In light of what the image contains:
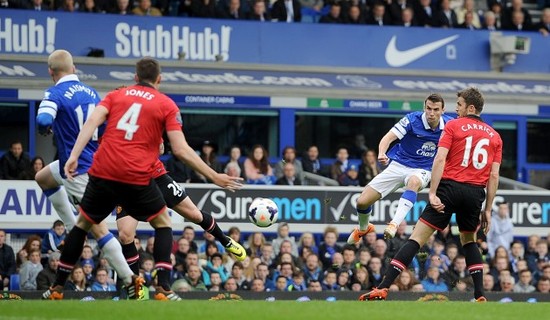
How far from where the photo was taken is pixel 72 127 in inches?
516

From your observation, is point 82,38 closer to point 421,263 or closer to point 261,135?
point 261,135

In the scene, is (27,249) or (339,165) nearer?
(27,249)

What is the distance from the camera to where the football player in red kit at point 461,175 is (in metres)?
13.9

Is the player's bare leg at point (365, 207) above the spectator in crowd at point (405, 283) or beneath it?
above

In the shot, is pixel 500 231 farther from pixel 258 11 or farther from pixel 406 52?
pixel 258 11

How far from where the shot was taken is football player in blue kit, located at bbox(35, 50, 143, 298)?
12.8 meters

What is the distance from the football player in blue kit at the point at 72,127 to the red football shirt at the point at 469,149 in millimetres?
3410

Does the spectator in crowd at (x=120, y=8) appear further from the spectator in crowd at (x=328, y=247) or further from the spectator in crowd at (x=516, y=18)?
the spectator in crowd at (x=516, y=18)

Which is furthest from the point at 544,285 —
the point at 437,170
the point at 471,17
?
the point at 437,170

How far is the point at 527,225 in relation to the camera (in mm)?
23281

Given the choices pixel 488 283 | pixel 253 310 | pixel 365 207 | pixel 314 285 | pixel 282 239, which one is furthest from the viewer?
pixel 488 283

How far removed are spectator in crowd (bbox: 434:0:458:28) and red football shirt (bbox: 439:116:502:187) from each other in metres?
12.7

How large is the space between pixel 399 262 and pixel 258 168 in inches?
334

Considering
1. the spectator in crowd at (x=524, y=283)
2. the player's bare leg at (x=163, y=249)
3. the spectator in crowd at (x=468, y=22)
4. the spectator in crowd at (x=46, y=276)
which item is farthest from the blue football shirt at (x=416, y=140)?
the spectator in crowd at (x=468, y=22)
